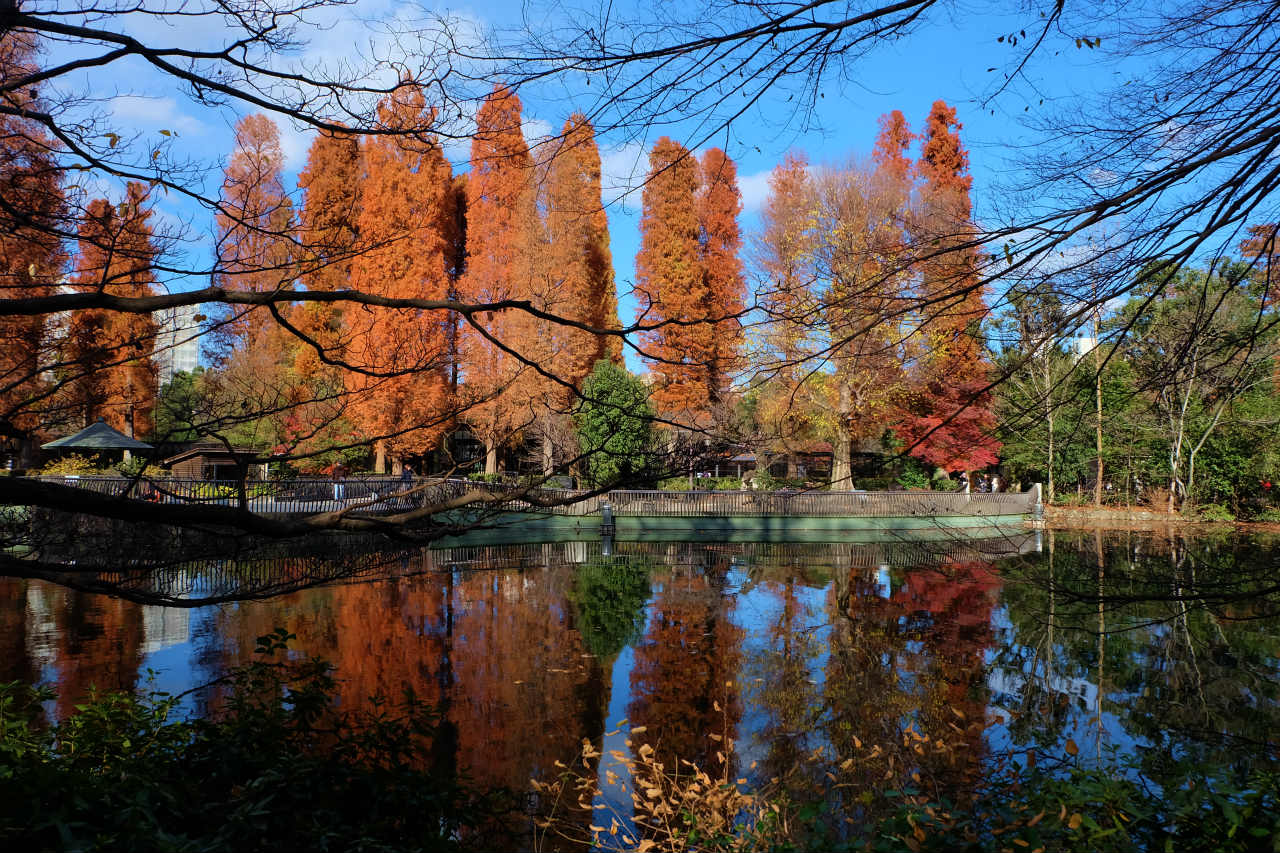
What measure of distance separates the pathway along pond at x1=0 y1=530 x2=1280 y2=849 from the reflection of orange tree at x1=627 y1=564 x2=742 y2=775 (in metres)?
0.03

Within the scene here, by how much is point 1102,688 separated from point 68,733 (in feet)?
26.8

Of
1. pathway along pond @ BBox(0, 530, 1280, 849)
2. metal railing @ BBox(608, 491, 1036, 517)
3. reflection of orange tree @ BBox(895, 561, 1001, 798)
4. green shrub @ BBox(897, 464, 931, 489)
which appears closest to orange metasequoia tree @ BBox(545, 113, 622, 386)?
metal railing @ BBox(608, 491, 1036, 517)

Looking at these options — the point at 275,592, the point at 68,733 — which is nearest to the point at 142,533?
the point at 68,733

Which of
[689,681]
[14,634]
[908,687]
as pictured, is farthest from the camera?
[14,634]

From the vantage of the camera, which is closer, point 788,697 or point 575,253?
point 788,697

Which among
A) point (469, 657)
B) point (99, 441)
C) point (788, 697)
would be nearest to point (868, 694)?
point (788, 697)

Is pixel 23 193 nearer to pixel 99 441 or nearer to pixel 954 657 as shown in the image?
pixel 954 657

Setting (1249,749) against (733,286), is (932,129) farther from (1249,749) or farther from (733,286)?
(1249,749)

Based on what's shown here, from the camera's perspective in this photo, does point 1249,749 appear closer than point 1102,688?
Yes

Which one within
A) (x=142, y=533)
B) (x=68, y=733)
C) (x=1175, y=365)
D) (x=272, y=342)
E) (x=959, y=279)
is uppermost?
(x=272, y=342)

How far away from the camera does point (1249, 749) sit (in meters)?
5.59

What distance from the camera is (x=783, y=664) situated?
866 cm

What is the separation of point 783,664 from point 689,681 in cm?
119

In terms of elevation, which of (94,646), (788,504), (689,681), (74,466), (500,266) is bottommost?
(689,681)
